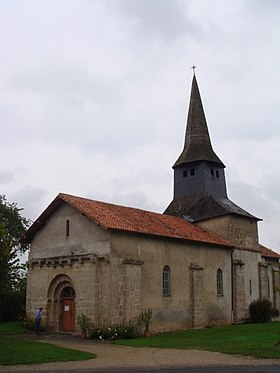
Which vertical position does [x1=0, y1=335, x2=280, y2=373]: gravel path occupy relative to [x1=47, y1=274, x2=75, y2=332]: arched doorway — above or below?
below

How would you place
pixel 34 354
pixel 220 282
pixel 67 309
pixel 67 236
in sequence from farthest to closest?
1. pixel 220 282
2. pixel 67 236
3. pixel 67 309
4. pixel 34 354

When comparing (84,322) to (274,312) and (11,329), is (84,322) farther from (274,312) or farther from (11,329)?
(274,312)

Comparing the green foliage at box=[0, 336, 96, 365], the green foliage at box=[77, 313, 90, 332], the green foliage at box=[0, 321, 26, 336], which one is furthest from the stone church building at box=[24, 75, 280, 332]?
the green foliage at box=[0, 336, 96, 365]

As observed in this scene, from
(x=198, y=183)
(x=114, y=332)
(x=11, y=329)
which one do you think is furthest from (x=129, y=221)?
(x=198, y=183)

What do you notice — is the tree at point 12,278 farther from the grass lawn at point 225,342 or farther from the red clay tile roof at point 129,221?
the grass lawn at point 225,342

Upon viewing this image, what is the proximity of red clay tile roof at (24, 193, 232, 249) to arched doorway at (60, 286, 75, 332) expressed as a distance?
4907 mm

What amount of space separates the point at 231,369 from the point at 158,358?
365cm

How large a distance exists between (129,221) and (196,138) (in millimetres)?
15290

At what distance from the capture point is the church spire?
133ft

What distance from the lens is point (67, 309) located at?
29.1 metres

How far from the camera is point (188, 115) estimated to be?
144ft

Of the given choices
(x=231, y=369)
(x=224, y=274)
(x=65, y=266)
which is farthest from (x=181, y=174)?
(x=231, y=369)

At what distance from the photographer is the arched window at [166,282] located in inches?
1158

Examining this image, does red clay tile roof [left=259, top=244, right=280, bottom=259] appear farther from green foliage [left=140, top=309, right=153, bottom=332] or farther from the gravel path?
the gravel path
